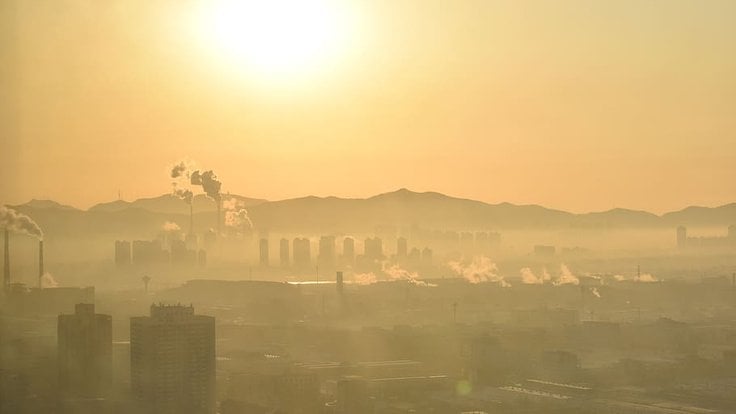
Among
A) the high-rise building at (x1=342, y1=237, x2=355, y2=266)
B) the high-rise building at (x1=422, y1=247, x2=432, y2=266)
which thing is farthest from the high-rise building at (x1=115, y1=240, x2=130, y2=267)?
the high-rise building at (x1=422, y1=247, x2=432, y2=266)

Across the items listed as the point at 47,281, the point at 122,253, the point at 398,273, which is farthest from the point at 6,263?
the point at 398,273

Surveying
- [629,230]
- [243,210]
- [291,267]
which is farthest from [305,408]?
[629,230]

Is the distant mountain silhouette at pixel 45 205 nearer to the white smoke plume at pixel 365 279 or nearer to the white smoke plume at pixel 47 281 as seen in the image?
the white smoke plume at pixel 47 281

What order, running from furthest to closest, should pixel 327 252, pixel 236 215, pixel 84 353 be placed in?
1. pixel 327 252
2. pixel 236 215
3. pixel 84 353

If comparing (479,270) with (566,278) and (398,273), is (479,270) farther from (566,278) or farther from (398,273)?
(398,273)

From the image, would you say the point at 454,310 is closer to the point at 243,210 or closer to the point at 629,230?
the point at 243,210

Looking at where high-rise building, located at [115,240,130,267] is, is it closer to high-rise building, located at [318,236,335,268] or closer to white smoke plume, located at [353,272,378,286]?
white smoke plume, located at [353,272,378,286]
